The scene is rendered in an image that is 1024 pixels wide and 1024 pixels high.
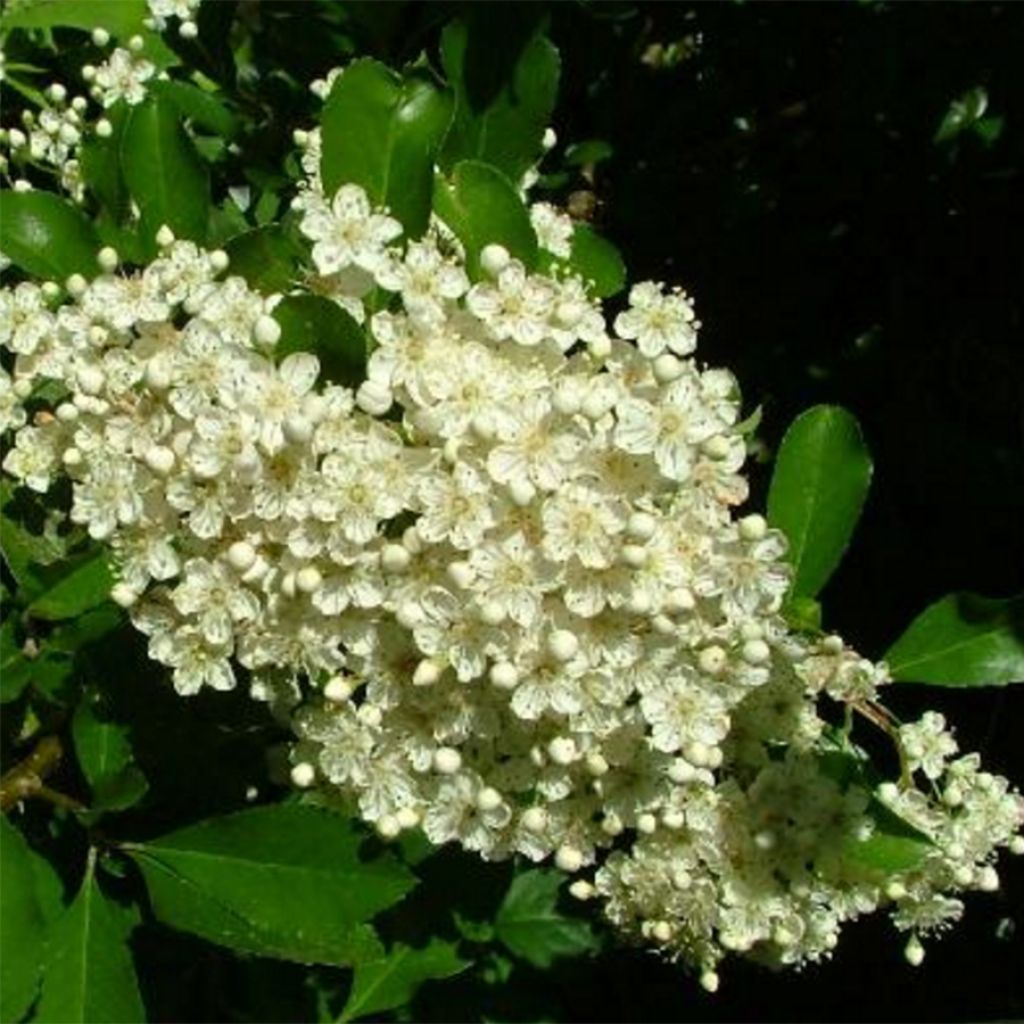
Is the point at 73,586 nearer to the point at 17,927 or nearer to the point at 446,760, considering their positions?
the point at 17,927

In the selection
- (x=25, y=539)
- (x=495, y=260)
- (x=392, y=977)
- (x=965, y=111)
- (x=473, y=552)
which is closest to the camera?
(x=473, y=552)

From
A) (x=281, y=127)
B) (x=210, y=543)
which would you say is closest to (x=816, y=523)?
(x=210, y=543)

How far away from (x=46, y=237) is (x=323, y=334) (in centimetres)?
46

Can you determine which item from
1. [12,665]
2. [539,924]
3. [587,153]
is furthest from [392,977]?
[587,153]

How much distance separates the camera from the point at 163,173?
1.82 meters

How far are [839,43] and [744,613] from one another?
115 cm

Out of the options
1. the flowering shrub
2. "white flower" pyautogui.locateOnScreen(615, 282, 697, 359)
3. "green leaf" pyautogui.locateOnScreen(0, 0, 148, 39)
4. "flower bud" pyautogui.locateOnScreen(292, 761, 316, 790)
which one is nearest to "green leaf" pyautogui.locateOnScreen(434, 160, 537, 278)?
the flowering shrub

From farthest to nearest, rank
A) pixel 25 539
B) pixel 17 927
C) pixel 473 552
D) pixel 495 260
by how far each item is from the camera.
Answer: pixel 25 539
pixel 17 927
pixel 495 260
pixel 473 552

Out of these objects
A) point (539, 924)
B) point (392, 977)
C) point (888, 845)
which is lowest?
point (539, 924)

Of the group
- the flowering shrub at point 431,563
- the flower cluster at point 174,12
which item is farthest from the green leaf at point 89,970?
the flower cluster at point 174,12

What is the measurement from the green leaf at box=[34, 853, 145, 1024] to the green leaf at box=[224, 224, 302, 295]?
704mm

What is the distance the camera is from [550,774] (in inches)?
65.6

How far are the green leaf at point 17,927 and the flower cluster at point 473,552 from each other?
0.92 ft

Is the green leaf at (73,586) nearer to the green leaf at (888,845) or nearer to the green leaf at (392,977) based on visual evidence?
the green leaf at (392,977)
